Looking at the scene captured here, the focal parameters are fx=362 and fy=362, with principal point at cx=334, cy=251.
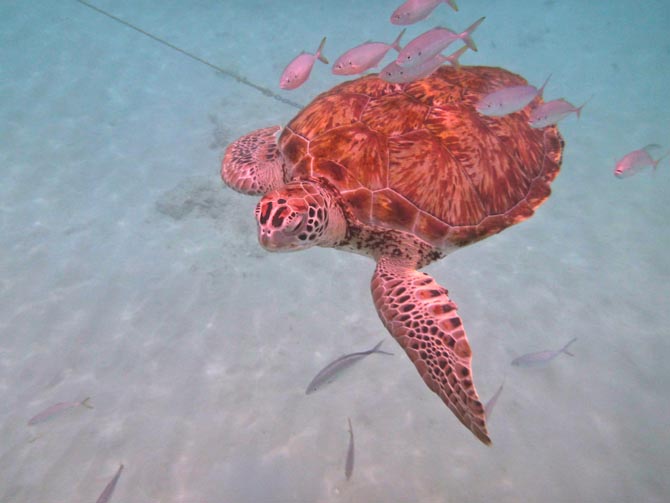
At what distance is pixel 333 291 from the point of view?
5.50 m

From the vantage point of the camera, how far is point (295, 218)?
2113 mm

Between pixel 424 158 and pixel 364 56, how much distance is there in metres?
1.43

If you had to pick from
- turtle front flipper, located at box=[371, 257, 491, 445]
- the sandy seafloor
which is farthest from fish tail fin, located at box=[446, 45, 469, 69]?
the sandy seafloor

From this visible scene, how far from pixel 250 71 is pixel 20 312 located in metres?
8.88

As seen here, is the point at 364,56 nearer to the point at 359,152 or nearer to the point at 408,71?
the point at 408,71

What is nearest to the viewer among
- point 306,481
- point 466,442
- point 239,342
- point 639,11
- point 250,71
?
point 306,481

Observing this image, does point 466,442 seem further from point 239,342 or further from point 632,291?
point 632,291

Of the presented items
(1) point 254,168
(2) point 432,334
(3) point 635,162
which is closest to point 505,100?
(2) point 432,334

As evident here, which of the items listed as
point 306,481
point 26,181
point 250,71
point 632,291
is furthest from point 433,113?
point 250,71

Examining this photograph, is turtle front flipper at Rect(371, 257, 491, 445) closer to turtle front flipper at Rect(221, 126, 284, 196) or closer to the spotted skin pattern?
the spotted skin pattern

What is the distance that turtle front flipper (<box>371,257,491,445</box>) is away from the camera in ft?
6.57

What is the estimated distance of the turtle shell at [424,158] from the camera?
2.54m

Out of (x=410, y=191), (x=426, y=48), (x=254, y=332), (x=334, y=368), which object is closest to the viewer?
(x=410, y=191)

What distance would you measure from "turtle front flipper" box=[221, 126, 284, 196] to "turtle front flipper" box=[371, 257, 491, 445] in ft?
4.41
